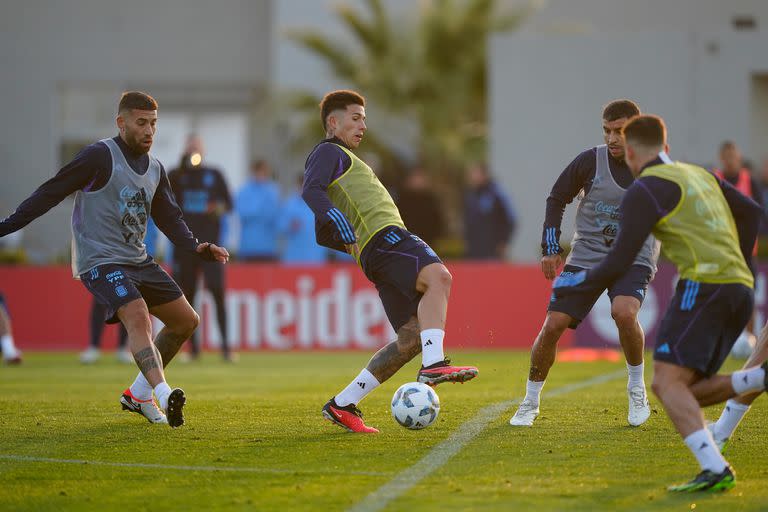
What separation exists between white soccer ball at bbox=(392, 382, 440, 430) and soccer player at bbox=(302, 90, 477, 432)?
7.2 inches

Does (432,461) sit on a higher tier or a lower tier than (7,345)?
higher

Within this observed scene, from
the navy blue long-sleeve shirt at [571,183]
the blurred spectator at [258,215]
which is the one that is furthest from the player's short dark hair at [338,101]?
the blurred spectator at [258,215]

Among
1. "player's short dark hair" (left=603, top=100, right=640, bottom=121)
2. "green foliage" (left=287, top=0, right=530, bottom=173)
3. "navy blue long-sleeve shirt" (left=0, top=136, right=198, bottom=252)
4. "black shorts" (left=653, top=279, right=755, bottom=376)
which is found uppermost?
"green foliage" (left=287, top=0, right=530, bottom=173)

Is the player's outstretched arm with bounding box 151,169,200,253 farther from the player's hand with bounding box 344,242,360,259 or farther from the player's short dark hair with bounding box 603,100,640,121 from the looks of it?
the player's short dark hair with bounding box 603,100,640,121

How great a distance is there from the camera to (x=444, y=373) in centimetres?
752

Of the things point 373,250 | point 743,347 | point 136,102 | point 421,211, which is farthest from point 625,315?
point 421,211

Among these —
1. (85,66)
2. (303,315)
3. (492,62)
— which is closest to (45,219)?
(85,66)

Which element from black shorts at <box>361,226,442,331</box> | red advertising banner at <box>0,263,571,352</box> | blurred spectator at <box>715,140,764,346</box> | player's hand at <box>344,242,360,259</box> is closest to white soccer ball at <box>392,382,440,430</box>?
black shorts at <box>361,226,442,331</box>

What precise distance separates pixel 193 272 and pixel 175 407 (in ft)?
25.9

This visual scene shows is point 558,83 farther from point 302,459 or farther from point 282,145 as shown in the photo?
point 302,459

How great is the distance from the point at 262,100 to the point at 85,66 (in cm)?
443

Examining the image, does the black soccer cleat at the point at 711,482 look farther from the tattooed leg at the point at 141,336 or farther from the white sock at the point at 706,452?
the tattooed leg at the point at 141,336

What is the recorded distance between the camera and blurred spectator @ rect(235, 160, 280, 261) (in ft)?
63.7

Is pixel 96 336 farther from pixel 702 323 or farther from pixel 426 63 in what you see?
pixel 426 63
